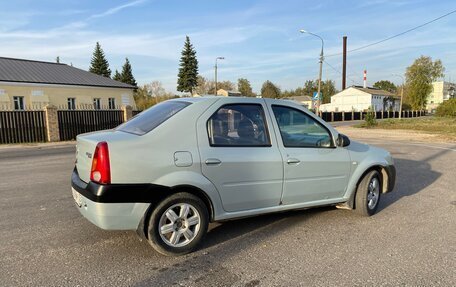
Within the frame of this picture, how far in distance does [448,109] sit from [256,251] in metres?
61.9

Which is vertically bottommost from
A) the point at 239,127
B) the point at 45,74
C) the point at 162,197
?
the point at 162,197

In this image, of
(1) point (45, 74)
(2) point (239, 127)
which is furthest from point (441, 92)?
(2) point (239, 127)

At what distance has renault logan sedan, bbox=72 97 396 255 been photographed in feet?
11.0

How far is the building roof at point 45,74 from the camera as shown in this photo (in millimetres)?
27328

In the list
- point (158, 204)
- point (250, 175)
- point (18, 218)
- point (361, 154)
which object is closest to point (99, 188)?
point (158, 204)

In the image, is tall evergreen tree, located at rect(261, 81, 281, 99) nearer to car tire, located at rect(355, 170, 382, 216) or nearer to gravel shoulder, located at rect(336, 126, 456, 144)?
gravel shoulder, located at rect(336, 126, 456, 144)

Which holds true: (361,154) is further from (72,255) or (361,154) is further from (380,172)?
(72,255)

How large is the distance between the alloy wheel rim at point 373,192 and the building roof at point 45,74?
28724 millimetres

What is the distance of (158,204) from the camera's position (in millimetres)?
3465

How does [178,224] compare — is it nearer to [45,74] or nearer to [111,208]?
[111,208]

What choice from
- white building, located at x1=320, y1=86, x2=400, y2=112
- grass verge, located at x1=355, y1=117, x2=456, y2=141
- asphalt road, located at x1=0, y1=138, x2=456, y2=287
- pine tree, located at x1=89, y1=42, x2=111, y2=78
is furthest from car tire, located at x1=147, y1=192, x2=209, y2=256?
white building, located at x1=320, y1=86, x2=400, y2=112

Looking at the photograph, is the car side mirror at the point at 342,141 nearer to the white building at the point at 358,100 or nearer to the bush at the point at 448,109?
the bush at the point at 448,109

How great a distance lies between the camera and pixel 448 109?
54.2 m

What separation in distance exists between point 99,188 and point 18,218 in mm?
2466
